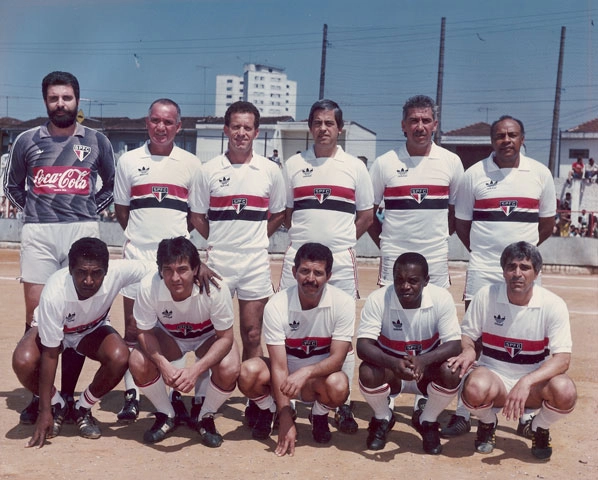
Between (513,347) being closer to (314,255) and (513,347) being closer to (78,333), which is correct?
(314,255)

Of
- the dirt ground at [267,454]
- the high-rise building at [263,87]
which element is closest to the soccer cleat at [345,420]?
the dirt ground at [267,454]

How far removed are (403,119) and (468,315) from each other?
1.83 m

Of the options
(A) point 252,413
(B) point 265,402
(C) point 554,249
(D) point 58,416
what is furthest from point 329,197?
(C) point 554,249

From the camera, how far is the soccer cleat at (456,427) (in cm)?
614

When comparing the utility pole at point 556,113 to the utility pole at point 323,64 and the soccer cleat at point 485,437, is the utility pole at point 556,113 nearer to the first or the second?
the utility pole at point 323,64

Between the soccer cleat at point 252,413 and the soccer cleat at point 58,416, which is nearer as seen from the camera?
the soccer cleat at point 58,416

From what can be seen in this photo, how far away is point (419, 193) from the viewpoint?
21.6 ft

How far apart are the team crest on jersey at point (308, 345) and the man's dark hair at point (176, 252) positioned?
1.03 meters

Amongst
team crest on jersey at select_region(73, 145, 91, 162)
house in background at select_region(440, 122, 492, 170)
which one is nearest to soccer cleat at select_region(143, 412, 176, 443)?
team crest on jersey at select_region(73, 145, 91, 162)

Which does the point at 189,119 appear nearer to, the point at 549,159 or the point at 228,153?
the point at 549,159

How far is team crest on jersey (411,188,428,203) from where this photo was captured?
6590 mm

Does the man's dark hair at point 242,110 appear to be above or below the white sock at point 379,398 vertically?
above

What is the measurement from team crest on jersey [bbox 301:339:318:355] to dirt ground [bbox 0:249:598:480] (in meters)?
0.67

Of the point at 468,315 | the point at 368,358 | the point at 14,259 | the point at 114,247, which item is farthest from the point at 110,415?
the point at 114,247
